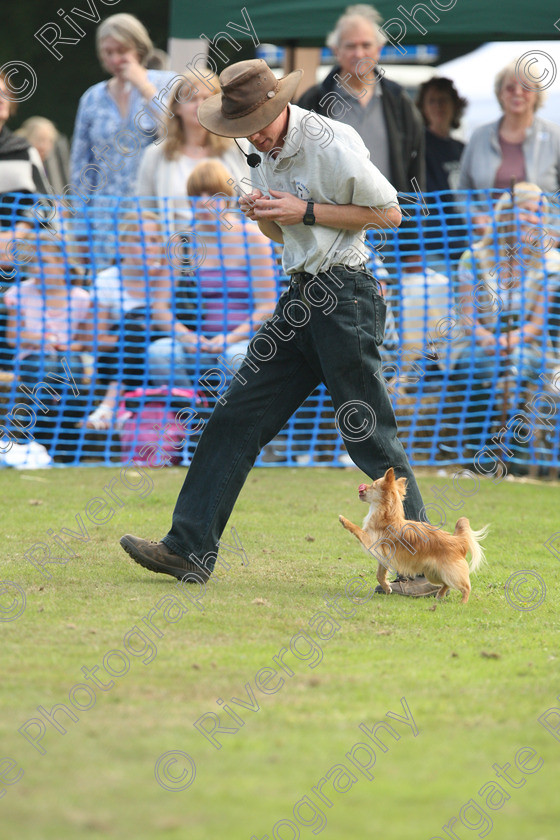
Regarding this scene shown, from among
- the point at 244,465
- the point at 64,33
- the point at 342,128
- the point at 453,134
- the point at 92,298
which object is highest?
the point at 64,33

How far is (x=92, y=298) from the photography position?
8.52 meters

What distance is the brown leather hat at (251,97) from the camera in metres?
4.33

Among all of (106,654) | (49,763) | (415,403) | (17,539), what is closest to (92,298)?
(415,403)

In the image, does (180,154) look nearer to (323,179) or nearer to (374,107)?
(374,107)

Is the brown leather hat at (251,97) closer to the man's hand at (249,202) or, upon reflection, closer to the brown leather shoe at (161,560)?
the man's hand at (249,202)

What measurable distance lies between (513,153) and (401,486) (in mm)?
5159

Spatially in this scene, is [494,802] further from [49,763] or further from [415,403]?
[415,403]

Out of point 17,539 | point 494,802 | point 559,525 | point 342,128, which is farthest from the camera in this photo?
point 559,525

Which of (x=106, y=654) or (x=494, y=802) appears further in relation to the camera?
(x=106, y=654)

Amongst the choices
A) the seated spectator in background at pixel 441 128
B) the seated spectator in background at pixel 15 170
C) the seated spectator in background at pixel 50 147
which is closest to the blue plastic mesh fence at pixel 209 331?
the seated spectator in background at pixel 15 170

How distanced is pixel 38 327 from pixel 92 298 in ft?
1.48

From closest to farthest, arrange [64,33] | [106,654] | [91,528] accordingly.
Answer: [106,654], [91,528], [64,33]

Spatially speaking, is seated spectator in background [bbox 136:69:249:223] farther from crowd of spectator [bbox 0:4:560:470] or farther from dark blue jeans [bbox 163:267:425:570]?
A: dark blue jeans [bbox 163:267:425:570]

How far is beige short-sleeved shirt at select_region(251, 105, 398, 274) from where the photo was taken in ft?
14.3
